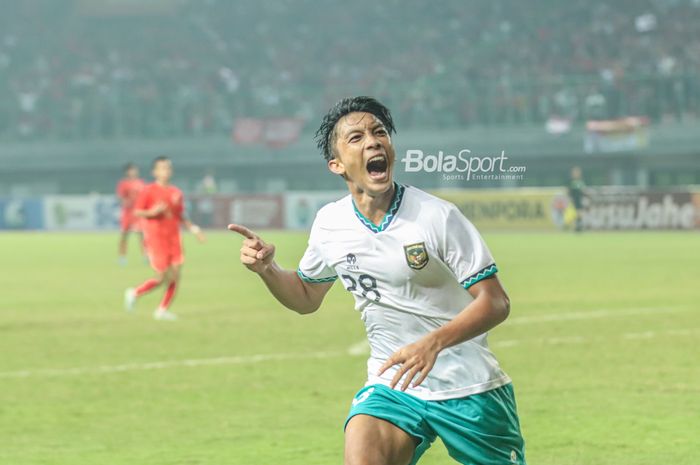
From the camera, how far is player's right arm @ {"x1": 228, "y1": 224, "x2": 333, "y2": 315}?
473 centimetres

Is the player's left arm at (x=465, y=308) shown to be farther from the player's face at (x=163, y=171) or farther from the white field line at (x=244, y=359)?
the player's face at (x=163, y=171)

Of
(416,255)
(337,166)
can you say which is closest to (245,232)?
(337,166)

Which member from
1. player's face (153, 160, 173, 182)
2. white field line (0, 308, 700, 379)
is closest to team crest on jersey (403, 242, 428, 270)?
white field line (0, 308, 700, 379)

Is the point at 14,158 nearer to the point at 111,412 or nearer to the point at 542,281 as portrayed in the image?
the point at 542,281

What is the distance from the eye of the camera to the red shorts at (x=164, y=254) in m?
16.4

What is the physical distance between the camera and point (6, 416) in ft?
30.1

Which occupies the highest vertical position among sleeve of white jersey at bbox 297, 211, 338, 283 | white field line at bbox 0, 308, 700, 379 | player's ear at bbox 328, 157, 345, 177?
player's ear at bbox 328, 157, 345, 177

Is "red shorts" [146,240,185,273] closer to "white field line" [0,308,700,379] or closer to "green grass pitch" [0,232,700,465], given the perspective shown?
"green grass pitch" [0,232,700,465]

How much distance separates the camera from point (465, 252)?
14.6 ft

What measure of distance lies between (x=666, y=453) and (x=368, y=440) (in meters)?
3.59

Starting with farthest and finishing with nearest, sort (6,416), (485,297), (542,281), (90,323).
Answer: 1. (542,281)
2. (90,323)
3. (6,416)
4. (485,297)

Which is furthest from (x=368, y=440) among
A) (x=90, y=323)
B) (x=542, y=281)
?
(x=542, y=281)

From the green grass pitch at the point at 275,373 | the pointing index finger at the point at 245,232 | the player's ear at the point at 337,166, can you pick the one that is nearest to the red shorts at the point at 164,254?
the green grass pitch at the point at 275,373

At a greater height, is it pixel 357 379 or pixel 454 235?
pixel 454 235
